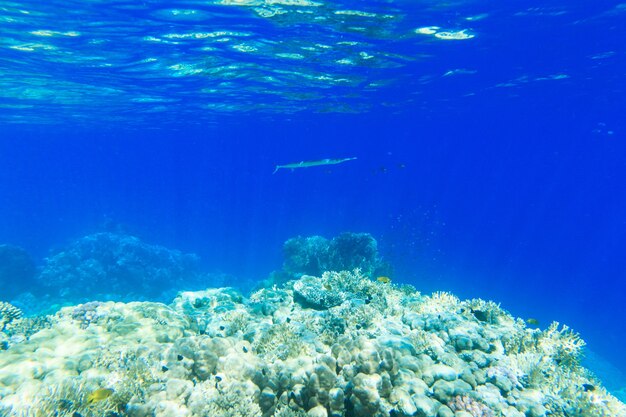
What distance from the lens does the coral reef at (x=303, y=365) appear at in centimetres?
455

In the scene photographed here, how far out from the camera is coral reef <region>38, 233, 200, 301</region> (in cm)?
2541

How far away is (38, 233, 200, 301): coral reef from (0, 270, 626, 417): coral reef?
20617 millimetres

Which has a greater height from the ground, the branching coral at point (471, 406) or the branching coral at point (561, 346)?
the branching coral at point (471, 406)

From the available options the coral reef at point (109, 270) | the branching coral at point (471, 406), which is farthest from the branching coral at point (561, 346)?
the coral reef at point (109, 270)

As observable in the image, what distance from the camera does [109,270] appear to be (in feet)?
87.9

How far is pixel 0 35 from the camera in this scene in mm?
15781

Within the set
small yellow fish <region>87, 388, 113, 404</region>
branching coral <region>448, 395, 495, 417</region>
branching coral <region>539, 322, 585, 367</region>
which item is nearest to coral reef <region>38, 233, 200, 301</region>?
small yellow fish <region>87, 388, 113, 404</region>

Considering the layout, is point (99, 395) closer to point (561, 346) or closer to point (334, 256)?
point (561, 346)

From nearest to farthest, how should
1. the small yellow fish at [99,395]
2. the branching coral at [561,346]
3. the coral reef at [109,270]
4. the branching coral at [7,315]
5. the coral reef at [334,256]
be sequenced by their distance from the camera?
the small yellow fish at [99,395] → the branching coral at [561,346] → the branching coral at [7,315] → the coral reef at [334,256] → the coral reef at [109,270]

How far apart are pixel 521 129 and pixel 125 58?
152ft

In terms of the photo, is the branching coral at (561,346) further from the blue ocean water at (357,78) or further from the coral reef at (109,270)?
the coral reef at (109,270)

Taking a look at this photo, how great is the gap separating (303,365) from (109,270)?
1038 inches

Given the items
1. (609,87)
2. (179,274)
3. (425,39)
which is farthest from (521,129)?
(179,274)

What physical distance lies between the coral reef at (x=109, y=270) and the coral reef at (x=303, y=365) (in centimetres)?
2062
